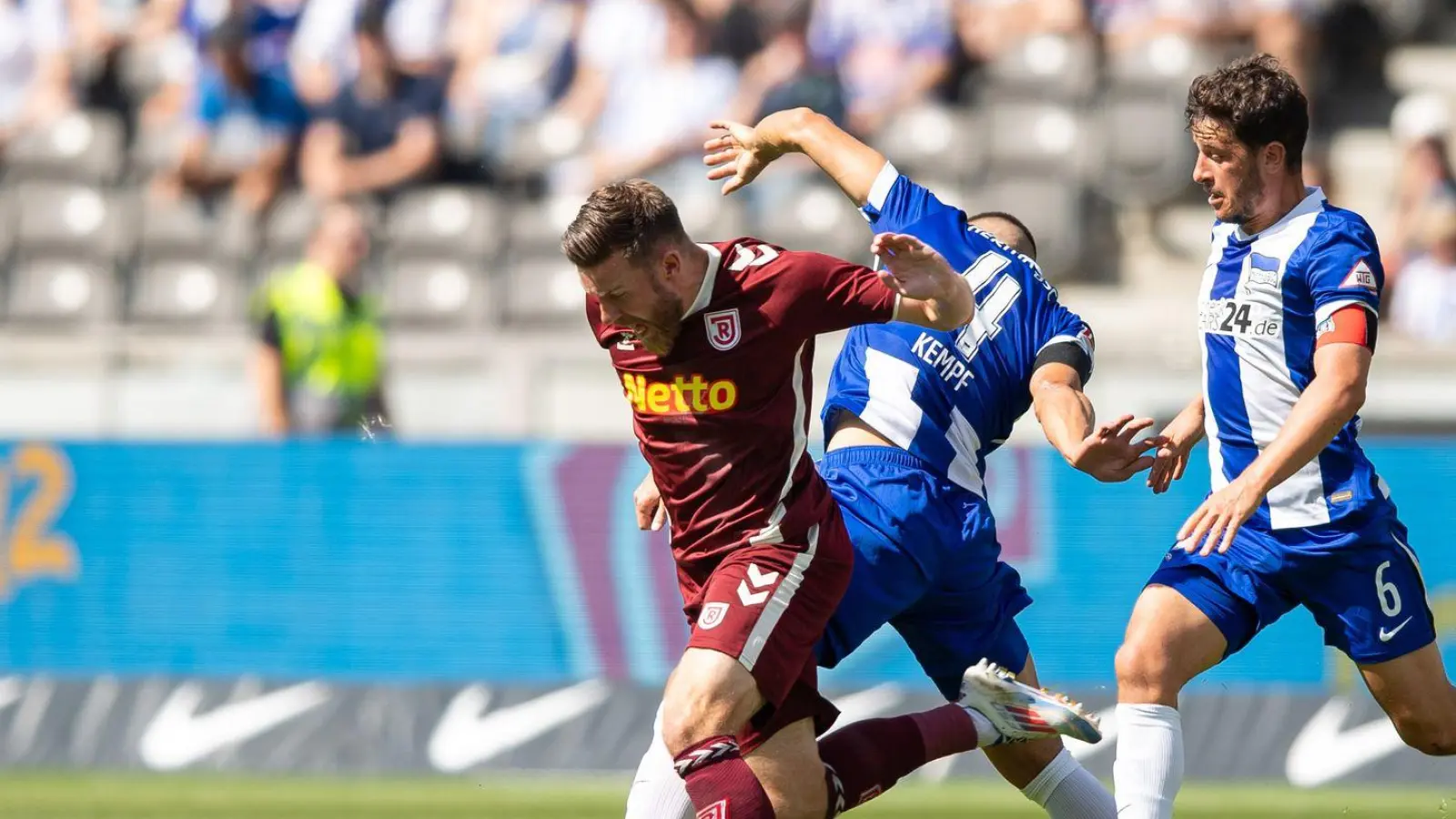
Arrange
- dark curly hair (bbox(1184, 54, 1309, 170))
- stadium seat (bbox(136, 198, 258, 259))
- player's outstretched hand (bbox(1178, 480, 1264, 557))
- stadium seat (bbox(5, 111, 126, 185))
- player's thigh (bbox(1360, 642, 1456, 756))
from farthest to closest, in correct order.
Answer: stadium seat (bbox(5, 111, 126, 185))
stadium seat (bbox(136, 198, 258, 259))
player's thigh (bbox(1360, 642, 1456, 756))
dark curly hair (bbox(1184, 54, 1309, 170))
player's outstretched hand (bbox(1178, 480, 1264, 557))

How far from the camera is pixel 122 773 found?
32.1 ft

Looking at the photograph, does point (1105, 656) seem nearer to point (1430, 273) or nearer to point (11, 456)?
point (1430, 273)

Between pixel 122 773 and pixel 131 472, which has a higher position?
pixel 131 472

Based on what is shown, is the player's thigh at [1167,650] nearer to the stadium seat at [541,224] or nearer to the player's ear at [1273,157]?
the player's ear at [1273,157]

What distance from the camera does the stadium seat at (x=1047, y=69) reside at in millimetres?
14242

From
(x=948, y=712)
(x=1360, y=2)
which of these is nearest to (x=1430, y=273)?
(x=1360, y=2)

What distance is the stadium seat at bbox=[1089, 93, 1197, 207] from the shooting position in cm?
1386

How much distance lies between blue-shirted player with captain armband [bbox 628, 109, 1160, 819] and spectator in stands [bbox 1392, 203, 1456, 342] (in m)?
6.81

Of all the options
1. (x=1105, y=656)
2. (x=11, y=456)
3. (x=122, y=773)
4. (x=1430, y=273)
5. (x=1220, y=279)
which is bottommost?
(x=122, y=773)

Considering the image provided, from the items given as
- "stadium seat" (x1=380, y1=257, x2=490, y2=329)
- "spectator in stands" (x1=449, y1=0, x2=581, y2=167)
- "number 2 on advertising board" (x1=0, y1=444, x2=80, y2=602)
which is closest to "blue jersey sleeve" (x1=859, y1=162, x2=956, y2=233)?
"number 2 on advertising board" (x1=0, y1=444, x2=80, y2=602)

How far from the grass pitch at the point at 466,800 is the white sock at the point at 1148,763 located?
9.33 feet

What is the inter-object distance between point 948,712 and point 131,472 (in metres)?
5.66

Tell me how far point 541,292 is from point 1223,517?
874cm

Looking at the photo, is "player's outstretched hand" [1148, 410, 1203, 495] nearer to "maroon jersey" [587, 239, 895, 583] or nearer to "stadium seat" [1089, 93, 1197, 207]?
"maroon jersey" [587, 239, 895, 583]
